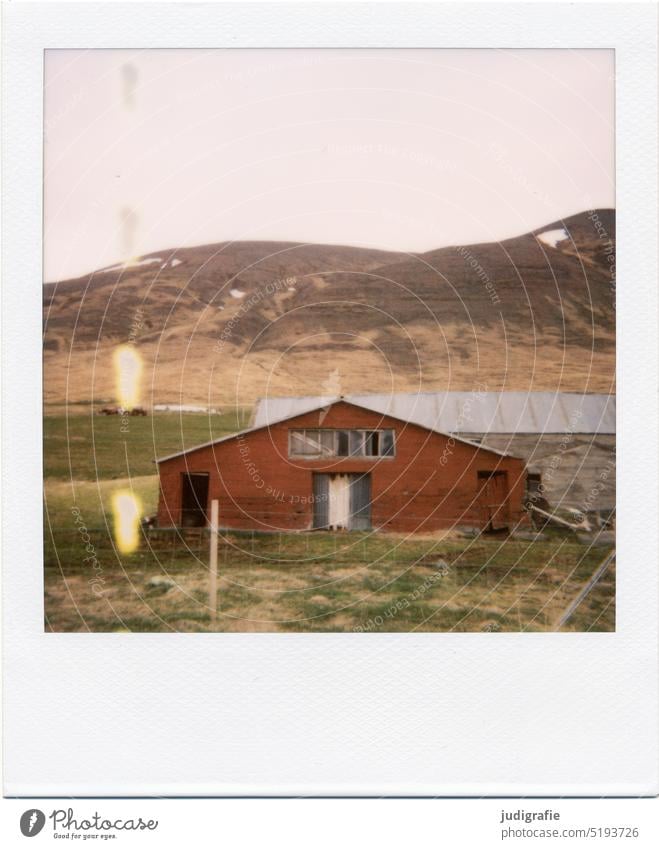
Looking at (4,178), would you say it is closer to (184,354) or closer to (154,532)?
(184,354)

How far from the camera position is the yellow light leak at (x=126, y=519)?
13.8ft

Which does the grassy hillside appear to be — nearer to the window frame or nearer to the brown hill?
the brown hill

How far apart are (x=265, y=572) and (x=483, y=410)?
1.74 m

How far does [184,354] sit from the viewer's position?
14.1 feet

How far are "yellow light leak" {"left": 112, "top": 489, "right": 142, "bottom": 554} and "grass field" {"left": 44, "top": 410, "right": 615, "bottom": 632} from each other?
47 mm

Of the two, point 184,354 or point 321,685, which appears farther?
point 184,354

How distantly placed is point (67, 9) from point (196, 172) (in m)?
1.25

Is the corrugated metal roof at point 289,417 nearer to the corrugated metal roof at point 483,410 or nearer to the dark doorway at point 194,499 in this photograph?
the corrugated metal roof at point 483,410

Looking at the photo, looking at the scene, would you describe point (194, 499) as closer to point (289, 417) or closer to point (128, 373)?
point (289, 417)

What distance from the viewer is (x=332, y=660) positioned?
402 cm

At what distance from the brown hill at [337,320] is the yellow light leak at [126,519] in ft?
2.08

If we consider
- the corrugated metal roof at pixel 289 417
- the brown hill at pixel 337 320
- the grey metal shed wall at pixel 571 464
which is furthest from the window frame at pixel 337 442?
the grey metal shed wall at pixel 571 464

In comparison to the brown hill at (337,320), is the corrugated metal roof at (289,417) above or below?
below

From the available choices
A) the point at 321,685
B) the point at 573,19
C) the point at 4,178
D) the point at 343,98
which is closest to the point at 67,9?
the point at 4,178
